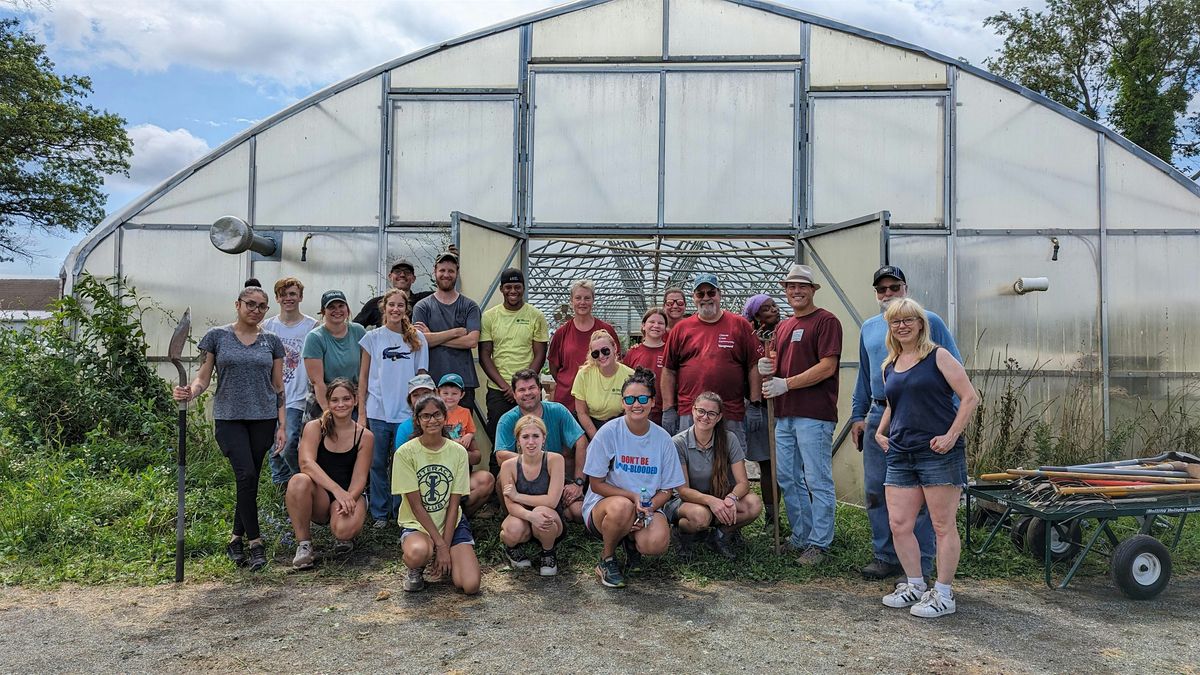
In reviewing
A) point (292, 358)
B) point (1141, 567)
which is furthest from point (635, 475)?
A: point (1141, 567)

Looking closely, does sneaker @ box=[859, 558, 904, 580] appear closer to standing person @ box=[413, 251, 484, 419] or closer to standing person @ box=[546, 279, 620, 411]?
standing person @ box=[546, 279, 620, 411]

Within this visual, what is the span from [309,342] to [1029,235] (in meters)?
6.29

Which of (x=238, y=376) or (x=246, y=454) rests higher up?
(x=238, y=376)

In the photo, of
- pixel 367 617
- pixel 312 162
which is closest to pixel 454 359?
pixel 367 617

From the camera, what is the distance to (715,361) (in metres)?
4.87

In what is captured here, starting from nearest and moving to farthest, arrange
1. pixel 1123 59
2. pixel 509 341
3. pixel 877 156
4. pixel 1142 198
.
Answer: pixel 509 341 < pixel 1142 198 < pixel 877 156 < pixel 1123 59

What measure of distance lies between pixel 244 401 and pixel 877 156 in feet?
19.3

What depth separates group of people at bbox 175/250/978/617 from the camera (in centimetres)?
398

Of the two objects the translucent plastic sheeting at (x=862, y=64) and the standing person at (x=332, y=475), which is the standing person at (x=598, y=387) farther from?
the translucent plastic sheeting at (x=862, y=64)

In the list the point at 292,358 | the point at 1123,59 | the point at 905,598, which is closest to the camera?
the point at 905,598

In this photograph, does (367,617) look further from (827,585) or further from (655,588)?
(827,585)

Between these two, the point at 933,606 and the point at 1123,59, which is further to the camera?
the point at 1123,59

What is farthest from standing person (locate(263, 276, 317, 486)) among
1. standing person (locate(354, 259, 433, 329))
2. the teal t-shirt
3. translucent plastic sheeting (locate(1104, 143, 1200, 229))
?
translucent plastic sheeting (locate(1104, 143, 1200, 229))

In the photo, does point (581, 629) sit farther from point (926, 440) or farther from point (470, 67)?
point (470, 67)
